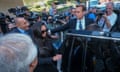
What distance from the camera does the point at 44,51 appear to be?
3936mm

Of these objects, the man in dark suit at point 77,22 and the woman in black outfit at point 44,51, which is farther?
the man in dark suit at point 77,22

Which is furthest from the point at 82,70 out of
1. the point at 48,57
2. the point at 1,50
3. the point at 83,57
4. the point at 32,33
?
the point at 1,50

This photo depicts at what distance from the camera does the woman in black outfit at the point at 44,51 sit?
3.84m

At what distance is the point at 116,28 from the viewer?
5.70 meters

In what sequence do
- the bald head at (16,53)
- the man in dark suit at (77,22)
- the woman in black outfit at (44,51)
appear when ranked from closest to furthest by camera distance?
1. the bald head at (16,53)
2. the woman in black outfit at (44,51)
3. the man in dark suit at (77,22)

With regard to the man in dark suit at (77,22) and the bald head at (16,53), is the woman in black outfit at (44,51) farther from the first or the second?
the bald head at (16,53)

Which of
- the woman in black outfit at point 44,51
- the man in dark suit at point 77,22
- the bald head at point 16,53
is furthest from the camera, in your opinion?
the man in dark suit at point 77,22

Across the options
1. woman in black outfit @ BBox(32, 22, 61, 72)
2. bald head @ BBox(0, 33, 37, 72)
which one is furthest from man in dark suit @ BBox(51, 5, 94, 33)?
bald head @ BBox(0, 33, 37, 72)

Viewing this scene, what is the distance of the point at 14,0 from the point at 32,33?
1640 cm

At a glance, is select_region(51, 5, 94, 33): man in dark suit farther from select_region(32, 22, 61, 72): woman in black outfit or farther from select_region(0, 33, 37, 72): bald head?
select_region(0, 33, 37, 72): bald head

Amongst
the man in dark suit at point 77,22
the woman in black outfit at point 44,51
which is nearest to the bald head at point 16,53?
the woman in black outfit at point 44,51

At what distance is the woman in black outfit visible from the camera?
3.84 m

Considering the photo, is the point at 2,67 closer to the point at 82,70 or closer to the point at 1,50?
the point at 1,50

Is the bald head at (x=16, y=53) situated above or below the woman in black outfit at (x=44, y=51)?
above
